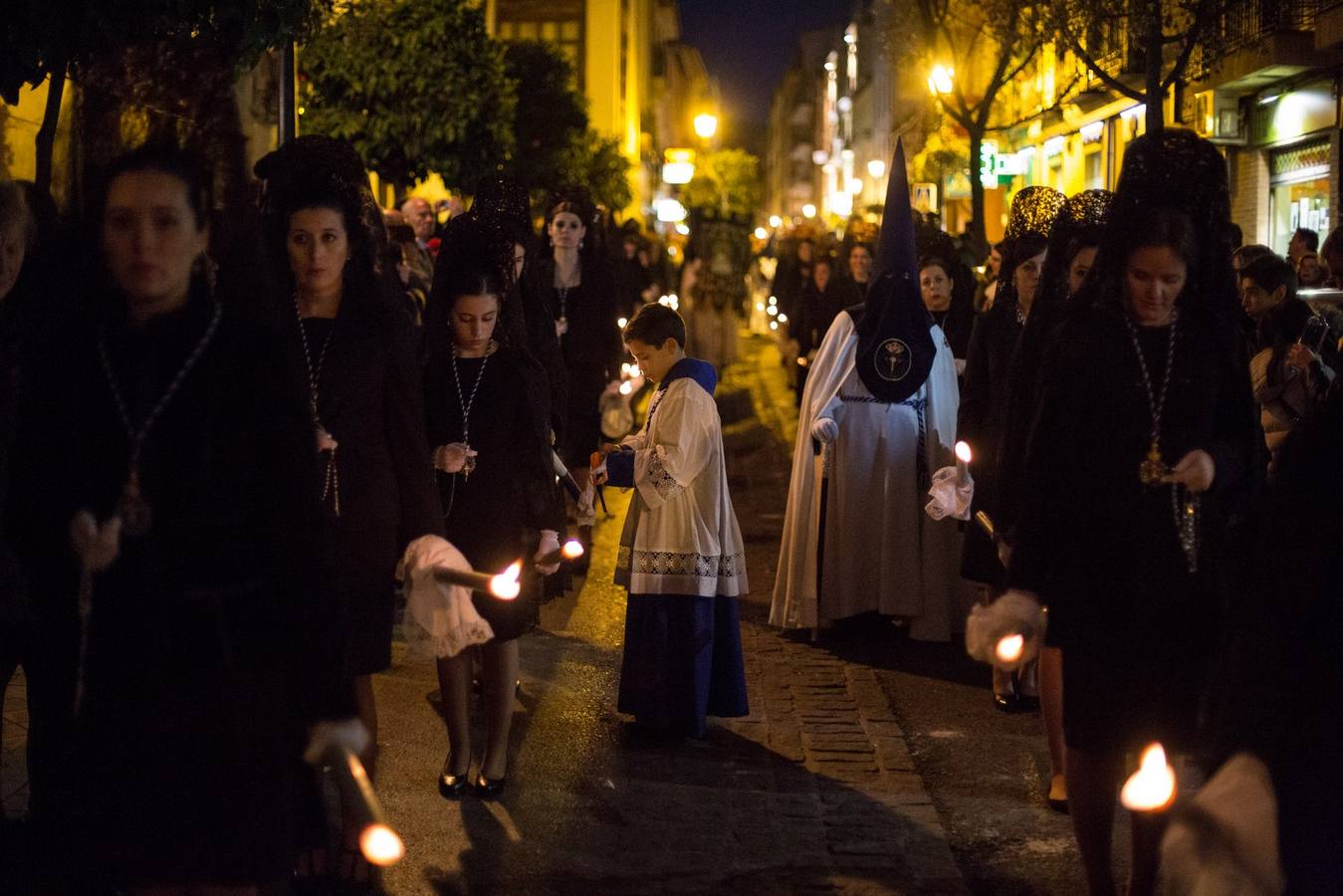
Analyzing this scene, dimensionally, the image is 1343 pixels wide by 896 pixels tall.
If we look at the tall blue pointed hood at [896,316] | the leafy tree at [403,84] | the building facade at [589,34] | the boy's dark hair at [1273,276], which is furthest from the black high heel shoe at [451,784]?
the building facade at [589,34]

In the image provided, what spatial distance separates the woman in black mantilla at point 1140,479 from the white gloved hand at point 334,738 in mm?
1975

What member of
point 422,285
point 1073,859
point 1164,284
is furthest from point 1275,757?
point 422,285

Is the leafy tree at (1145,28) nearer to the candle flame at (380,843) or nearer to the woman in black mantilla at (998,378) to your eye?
the woman in black mantilla at (998,378)

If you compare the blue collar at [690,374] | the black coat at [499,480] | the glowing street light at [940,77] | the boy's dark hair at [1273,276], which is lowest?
the black coat at [499,480]

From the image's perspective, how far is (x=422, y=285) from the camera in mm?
12656

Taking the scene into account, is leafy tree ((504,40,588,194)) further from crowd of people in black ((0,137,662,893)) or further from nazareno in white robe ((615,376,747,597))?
crowd of people in black ((0,137,662,893))

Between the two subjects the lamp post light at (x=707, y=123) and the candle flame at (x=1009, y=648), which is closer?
the candle flame at (x=1009, y=648)

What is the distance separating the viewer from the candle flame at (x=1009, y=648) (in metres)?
4.02

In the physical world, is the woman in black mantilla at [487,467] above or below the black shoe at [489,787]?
above

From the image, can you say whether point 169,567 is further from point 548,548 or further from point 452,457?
point 548,548

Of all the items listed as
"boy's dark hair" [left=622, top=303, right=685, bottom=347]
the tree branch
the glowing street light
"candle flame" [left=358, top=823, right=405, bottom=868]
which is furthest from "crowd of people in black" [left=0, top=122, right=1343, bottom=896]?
the glowing street light

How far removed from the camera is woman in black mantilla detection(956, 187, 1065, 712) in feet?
22.2

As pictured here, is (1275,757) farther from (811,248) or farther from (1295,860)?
(811,248)

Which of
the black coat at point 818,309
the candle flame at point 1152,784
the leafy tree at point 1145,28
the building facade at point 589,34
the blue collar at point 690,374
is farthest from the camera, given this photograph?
the building facade at point 589,34
